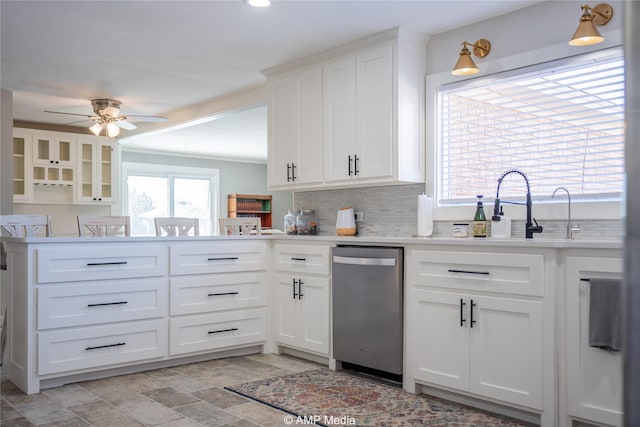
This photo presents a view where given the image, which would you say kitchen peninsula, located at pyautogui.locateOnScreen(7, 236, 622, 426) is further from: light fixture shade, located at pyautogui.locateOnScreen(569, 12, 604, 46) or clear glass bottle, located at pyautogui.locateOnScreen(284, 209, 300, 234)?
light fixture shade, located at pyautogui.locateOnScreen(569, 12, 604, 46)

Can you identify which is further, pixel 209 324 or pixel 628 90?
pixel 209 324

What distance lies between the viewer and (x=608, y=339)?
239 centimetres

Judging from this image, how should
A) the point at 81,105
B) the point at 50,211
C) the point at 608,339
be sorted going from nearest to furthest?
the point at 608,339 → the point at 81,105 → the point at 50,211

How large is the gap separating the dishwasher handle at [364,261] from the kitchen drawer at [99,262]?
3.87ft

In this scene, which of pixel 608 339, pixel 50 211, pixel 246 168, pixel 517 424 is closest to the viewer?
pixel 608 339

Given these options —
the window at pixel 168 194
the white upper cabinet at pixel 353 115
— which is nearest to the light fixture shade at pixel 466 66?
the white upper cabinet at pixel 353 115

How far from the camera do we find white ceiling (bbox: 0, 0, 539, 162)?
3.45m

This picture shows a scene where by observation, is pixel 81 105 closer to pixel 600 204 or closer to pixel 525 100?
pixel 525 100

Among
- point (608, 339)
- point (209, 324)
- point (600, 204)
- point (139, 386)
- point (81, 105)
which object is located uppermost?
point (81, 105)

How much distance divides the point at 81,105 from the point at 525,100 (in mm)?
4856

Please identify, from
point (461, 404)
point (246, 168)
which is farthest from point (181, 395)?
point (246, 168)

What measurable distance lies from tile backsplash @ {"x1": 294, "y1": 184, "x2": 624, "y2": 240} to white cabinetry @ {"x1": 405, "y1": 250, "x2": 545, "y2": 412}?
0.61m

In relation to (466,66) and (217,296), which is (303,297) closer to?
(217,296)

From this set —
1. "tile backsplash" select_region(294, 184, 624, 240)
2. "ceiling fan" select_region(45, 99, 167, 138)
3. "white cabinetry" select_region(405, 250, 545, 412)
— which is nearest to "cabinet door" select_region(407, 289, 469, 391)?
"white cabinetry" select_region(405, 250, 545, 412)
